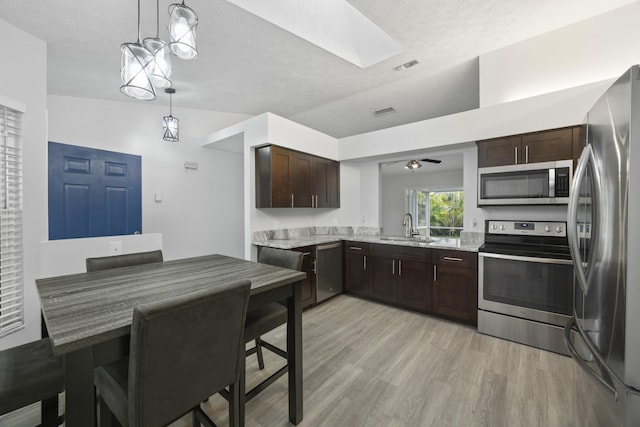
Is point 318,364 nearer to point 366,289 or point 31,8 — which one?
point 366,289

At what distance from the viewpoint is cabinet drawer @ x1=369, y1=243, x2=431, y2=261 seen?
3.09m

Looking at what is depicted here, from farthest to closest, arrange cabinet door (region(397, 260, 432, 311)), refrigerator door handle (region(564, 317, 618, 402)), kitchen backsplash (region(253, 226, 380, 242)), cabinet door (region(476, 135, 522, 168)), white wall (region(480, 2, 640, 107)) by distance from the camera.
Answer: kitchen backsplash (region(253, 226, 380, 242)), cabinet door (region(397, 260, 432, 311)), cabinet door (region(476, 135, 522, 168)), white wall (region(480, 2, 640, 107)), refrigerator door handle (region(564, 317, 618, 402))

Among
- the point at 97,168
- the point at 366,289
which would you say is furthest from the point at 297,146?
the point at 97,168

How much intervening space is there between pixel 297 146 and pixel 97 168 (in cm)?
246

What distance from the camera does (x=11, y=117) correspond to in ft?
6.46

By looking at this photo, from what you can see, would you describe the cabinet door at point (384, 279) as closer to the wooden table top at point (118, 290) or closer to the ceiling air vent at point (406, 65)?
the wooden table top at point (118, 290)

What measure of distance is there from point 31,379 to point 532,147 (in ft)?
12.8

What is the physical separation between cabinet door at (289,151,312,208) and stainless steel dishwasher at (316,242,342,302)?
732 mm

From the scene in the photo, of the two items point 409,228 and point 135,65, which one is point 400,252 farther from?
point 135,65

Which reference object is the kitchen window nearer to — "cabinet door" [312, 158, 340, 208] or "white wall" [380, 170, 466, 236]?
"white wall" [380, 170, 466, 236]

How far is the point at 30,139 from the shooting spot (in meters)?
2.09

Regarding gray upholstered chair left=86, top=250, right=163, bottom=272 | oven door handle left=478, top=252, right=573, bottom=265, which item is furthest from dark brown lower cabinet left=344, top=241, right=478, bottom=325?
gray upholstered chair left=86, top=250, right=163, bottom=272

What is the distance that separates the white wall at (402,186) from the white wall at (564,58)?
335cm

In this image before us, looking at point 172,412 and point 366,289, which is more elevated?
point 172,412
